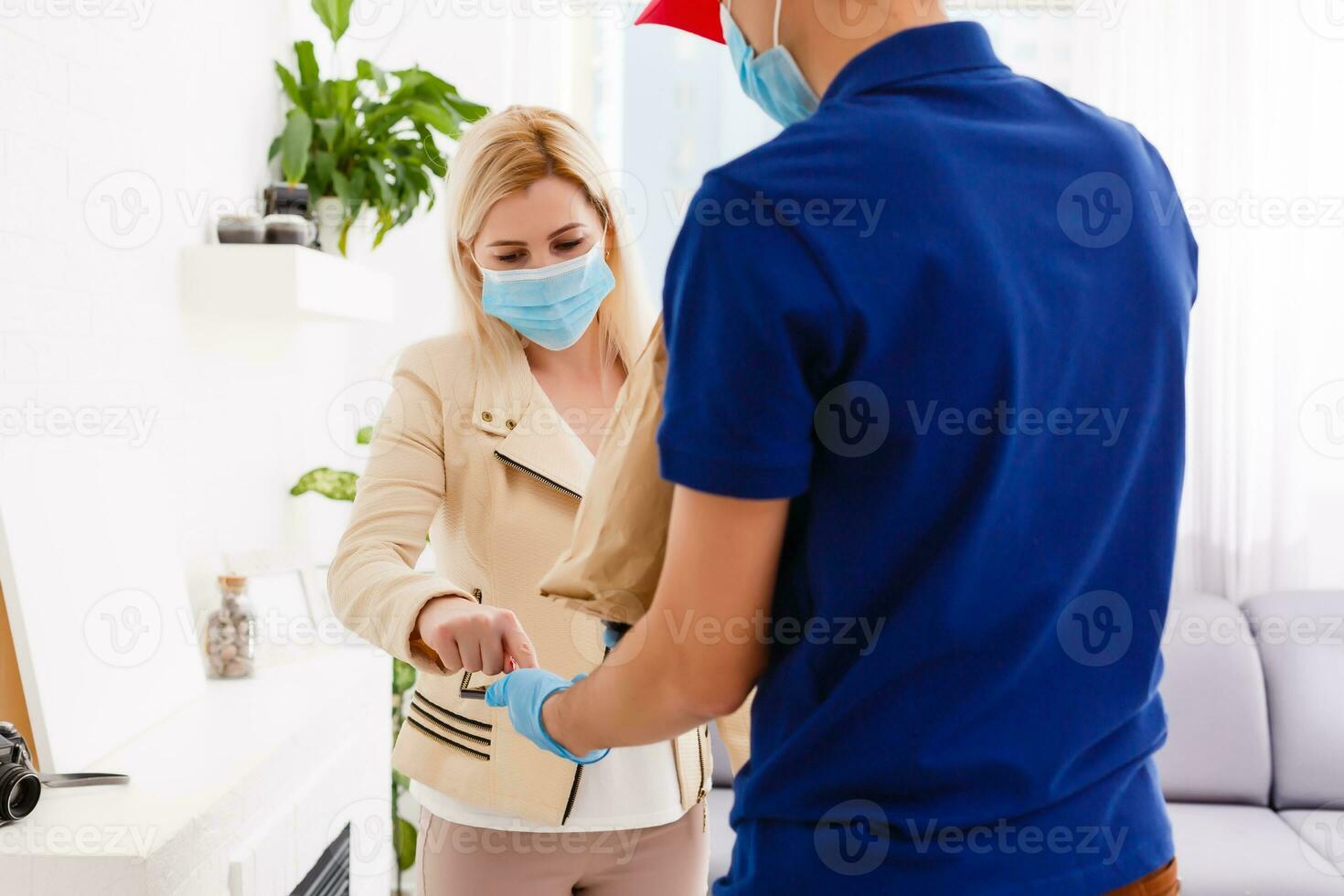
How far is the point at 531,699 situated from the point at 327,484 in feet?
6.24

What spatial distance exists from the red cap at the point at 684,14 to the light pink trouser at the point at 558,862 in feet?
2.85

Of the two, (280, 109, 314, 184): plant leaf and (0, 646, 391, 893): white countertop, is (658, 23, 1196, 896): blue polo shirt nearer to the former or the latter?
(0, 646, 391, 893): white countertop

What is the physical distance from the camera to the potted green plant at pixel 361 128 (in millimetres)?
2625

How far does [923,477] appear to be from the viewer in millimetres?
653

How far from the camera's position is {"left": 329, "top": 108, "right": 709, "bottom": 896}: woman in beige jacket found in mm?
A: 1288

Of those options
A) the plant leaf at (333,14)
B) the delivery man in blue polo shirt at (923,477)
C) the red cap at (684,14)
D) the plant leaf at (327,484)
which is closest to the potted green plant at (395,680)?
the plant leaf at (327,484)

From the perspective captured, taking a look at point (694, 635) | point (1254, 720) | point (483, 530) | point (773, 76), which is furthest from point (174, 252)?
point (1254, 720)

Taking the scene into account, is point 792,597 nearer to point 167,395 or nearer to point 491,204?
point 491,204

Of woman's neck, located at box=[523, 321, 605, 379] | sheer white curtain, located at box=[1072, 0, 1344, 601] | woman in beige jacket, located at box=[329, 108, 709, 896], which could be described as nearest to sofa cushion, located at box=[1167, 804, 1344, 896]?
sheer white curtain, located at box=[1072, 0, 1344, 601]

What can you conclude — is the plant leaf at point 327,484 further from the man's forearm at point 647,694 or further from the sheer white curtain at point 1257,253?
the sheer white curtain at point 1257,253

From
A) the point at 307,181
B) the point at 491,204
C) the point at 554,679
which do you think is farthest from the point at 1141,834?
the point at 307,181

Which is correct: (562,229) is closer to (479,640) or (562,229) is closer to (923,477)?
(479,640)

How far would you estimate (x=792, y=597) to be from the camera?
2.32 feet

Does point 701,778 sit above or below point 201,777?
above
